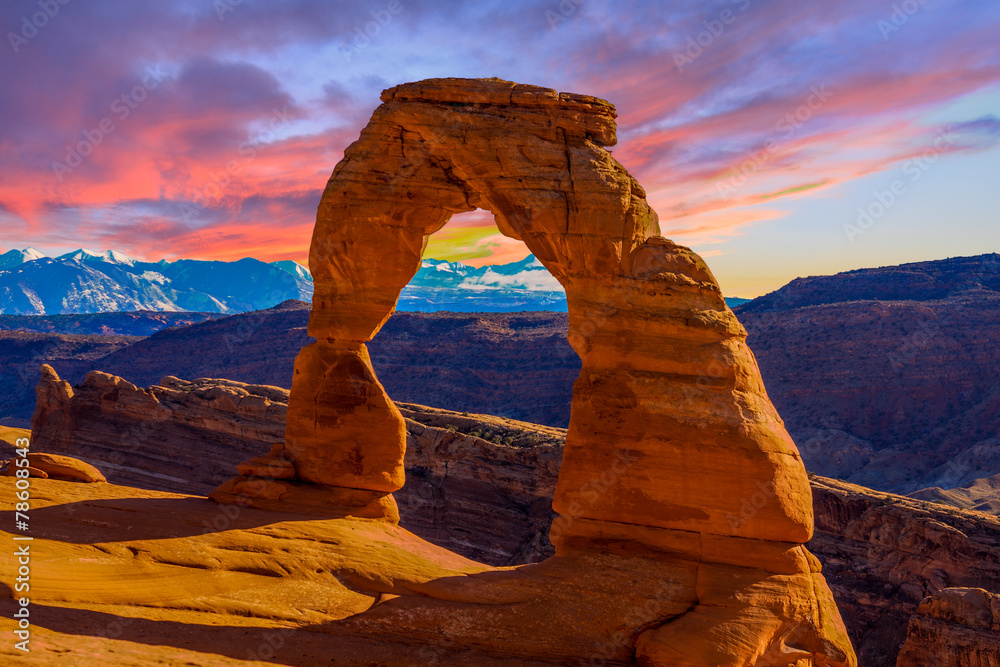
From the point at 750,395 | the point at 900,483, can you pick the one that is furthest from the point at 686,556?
the point at 900,483

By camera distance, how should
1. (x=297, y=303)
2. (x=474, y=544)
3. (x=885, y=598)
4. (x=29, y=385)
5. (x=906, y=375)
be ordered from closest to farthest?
1. (x=885, y=598)
2. (x=474, y=544)
3. (x=906, y=375)
4. (x=29, y=385)
5. (x=297, y=303)

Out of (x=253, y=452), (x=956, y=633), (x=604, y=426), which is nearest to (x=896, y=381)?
(x=956, y=633)

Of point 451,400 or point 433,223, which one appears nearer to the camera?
point 433,223

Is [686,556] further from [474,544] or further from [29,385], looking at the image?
[29,385]

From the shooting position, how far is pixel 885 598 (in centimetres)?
2756

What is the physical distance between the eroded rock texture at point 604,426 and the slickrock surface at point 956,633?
976cm

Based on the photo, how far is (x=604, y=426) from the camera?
13734mm

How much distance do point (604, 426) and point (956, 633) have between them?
14.1 m

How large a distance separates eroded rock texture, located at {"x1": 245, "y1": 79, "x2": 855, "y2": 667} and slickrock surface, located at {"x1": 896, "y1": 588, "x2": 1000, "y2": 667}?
32.0 feet

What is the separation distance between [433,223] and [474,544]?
19.4m

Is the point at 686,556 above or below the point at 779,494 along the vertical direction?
below

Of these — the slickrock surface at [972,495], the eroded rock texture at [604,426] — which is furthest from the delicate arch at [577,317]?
the slickrock surface at [972,495]

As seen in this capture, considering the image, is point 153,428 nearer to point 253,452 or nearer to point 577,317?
point 253,452

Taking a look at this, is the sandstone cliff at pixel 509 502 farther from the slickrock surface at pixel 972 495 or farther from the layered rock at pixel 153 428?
the slickrock surface at pixel 972 495
